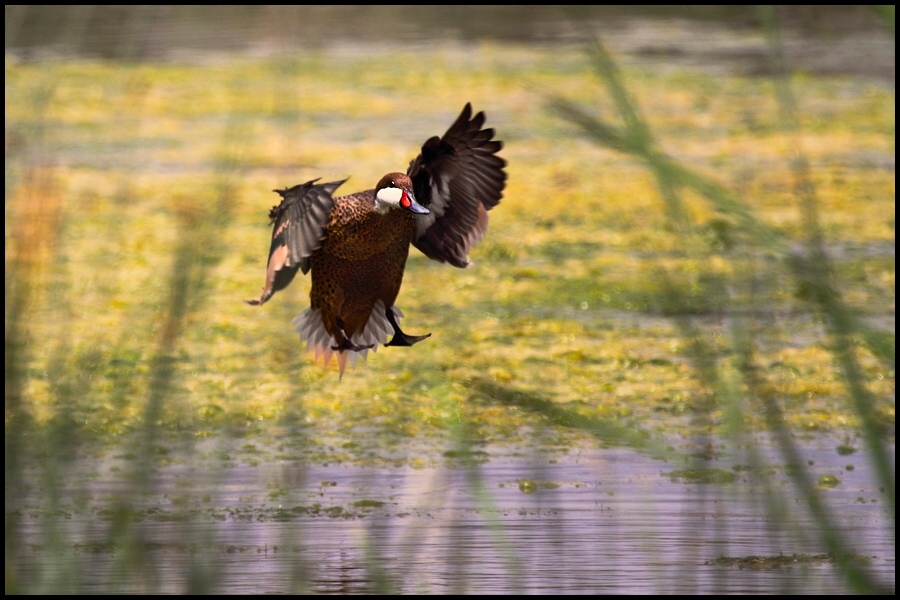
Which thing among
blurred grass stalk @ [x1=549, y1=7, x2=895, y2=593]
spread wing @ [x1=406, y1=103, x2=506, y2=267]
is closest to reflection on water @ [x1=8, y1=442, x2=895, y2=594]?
spread wing @ [x1=406, y1=103, x2=506, y2=267]

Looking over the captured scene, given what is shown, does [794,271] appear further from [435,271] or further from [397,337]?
[435,271]

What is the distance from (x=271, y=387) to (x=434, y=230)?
81.4 inches

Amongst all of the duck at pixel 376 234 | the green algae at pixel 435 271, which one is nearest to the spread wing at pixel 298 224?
the duck at pixel 376 234

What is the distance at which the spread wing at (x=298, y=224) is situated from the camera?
2.87 m

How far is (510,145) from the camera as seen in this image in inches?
376

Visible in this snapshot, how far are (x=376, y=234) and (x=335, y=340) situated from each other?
1.13 feet

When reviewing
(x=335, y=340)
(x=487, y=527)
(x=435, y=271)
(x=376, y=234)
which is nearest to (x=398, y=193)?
(x=376, y=234)

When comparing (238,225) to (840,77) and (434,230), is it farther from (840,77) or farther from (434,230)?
(840,77)

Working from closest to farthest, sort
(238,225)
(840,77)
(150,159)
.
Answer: (238,225), (150,159), (840,77)

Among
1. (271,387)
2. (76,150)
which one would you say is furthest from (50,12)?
(76,150)

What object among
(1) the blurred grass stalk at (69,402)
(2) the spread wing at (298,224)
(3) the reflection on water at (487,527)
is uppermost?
(2) the spread wing at (298,224)

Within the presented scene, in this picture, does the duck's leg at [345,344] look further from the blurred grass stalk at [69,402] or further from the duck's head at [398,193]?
the blurred grass stalk at [69,402]

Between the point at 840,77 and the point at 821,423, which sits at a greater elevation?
the point at 840,77

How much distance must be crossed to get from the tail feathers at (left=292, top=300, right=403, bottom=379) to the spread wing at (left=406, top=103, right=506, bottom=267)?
0.18 m
